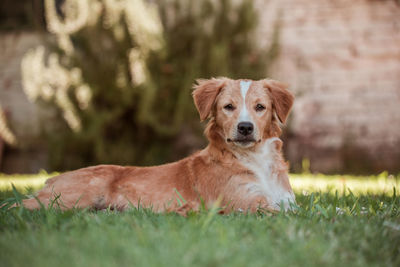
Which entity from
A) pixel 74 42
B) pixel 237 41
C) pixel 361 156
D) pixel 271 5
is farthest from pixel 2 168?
pixel 361 156

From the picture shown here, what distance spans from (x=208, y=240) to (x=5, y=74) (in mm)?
9414

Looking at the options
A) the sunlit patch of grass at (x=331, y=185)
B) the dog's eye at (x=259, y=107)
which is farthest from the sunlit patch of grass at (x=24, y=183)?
the dog's eye at (x=259, y=107)

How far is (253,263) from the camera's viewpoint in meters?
1.62

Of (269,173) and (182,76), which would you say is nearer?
(269,173)

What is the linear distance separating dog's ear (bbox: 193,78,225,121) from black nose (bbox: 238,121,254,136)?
454 millimetres

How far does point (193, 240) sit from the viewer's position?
1.88 metres

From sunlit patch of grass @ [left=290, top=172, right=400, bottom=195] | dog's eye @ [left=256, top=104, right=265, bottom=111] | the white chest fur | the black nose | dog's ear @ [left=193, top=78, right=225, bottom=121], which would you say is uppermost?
dog's ear @ [left=193, top=78, right=225, bottom=121]

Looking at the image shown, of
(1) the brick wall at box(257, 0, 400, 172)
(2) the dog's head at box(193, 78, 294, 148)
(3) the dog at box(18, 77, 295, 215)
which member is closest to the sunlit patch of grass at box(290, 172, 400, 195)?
(3) the dog at box(18, 77, 295, 215)

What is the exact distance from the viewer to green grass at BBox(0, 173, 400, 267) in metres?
1.65

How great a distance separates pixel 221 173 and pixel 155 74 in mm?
5260

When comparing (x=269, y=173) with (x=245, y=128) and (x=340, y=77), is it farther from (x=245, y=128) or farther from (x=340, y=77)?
(x=340, y=77)

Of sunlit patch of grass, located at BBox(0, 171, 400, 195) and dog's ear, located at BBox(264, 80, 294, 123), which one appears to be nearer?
dog's ear, located at BBox(264, 80, 294, 123)

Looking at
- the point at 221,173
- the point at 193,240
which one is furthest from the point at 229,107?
the point at 193,240

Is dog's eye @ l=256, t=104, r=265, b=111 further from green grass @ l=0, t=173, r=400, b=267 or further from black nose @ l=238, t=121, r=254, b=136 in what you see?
green grass @ l=0, t=173, r=400, b=267
